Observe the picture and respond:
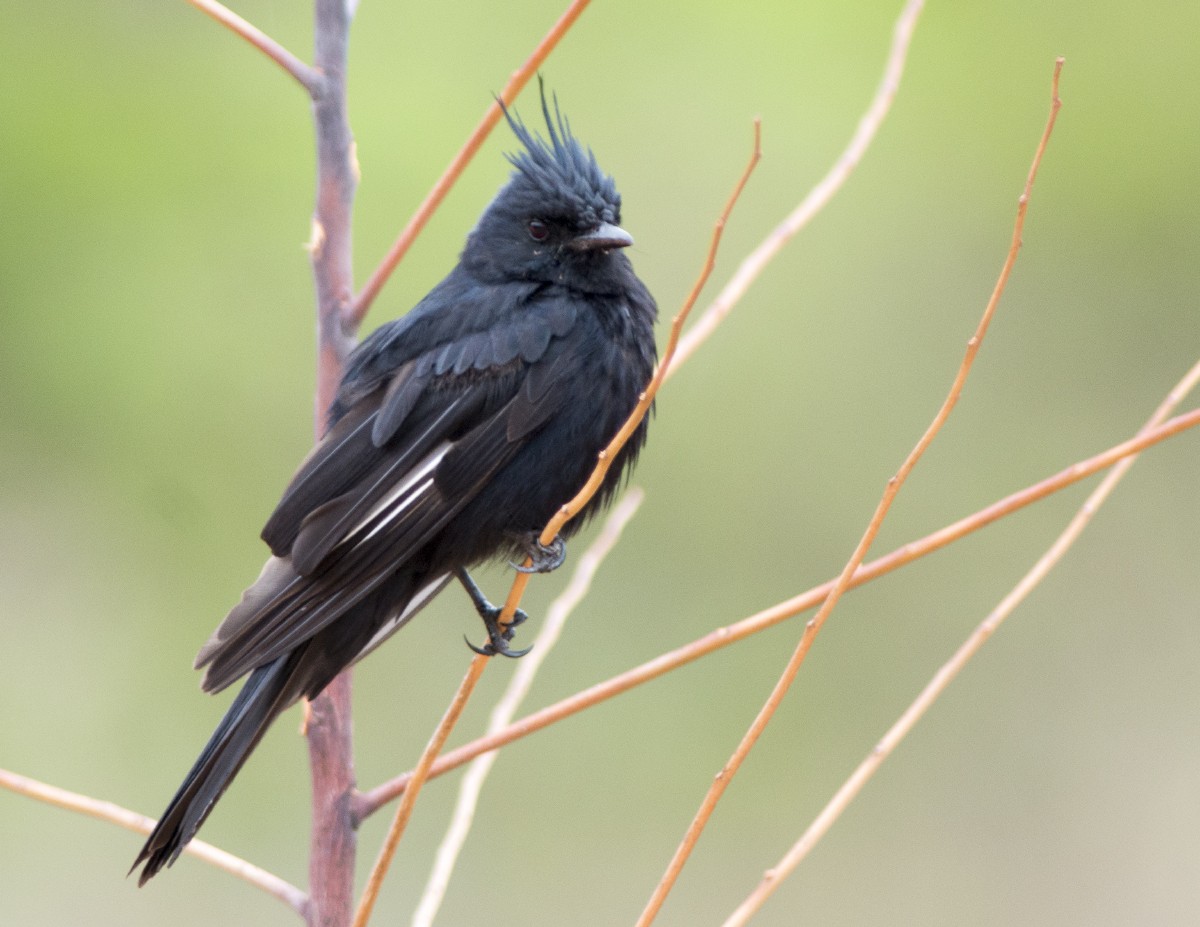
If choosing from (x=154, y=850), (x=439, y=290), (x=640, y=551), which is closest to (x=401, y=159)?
(x=640, y=551)

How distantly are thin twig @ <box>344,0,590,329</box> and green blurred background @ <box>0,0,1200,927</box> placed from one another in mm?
3093

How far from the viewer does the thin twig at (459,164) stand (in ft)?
7.16

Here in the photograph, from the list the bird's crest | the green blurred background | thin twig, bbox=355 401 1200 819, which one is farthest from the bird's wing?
the green blurred background

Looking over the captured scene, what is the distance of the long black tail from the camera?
2.30 metres

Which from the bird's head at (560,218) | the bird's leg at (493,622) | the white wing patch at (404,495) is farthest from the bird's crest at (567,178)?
the bird's leg at (493,622)

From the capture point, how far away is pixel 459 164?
7.42 ft

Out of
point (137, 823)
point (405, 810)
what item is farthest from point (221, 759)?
point (405, 810)

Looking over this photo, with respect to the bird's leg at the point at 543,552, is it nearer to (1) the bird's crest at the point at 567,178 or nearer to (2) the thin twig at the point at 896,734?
(1) the bird's crest at the point at 567,178

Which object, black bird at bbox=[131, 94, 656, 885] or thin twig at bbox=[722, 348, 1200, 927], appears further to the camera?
black bird at bbox=[131, 94, 656, 885]

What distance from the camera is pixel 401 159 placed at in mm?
5656

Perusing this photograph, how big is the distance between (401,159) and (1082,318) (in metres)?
2.74

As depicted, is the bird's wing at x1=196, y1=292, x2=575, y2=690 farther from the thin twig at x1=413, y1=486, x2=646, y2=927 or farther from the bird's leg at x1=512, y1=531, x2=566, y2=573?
the thin twig at x1=413, y1=486, x2=646, y2=927

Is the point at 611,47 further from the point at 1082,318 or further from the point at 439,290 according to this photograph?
the point at 439,290

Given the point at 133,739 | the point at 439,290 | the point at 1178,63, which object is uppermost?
the point at 1178,63
